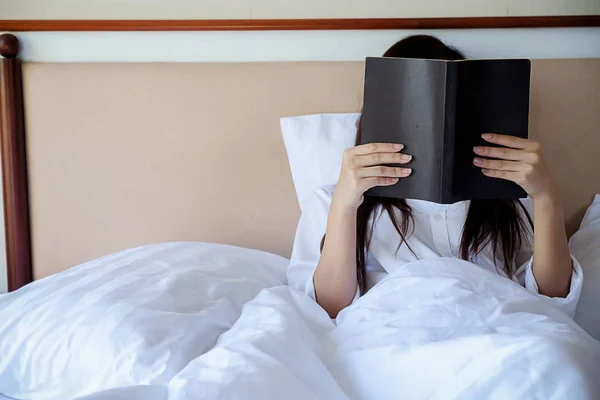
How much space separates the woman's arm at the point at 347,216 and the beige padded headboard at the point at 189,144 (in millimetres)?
339

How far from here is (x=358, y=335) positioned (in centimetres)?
84

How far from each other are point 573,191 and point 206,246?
2.75 feet

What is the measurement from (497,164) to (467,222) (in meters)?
0.23

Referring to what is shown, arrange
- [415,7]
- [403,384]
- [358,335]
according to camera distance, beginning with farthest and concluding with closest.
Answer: [415,7] < [358,335] < [403,384]

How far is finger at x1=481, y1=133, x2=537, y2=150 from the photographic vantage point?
0.90 meters

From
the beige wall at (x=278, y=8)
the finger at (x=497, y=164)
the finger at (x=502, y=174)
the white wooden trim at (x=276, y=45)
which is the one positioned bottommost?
the finger at (x=502, y=174)

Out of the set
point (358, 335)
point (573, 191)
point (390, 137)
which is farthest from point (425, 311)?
point (573, 191)

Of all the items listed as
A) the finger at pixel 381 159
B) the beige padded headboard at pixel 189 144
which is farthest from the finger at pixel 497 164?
the beige padded headboard at pixel 189 144

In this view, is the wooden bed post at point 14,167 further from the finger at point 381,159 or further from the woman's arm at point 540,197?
the woman's arm at point 540,197

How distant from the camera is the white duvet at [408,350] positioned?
0.67 metres

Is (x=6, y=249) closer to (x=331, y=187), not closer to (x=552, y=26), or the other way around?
(x=331, y=187)

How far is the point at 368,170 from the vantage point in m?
0.93

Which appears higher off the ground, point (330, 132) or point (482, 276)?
point (330, 132)

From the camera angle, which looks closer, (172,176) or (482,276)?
(482,276)
